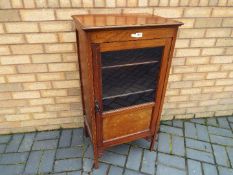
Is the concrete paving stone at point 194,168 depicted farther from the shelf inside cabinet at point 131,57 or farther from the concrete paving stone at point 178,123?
the shelf inside cabinet at point 131,57

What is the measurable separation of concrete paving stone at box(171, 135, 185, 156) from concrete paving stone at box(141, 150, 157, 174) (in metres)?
0.28

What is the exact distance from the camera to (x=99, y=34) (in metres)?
1.67

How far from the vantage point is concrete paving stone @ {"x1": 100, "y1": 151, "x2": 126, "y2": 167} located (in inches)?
102

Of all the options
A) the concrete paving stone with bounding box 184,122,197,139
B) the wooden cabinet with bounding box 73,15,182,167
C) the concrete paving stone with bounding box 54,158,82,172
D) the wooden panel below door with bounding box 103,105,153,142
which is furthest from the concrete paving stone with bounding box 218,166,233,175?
the concrete paving stone with bounding box 54,158,82,172

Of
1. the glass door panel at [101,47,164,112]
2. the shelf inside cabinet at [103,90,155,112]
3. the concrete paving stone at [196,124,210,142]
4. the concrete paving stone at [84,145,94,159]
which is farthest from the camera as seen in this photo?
the concrete paving stone at [196,124,210,142]

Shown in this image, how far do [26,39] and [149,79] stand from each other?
1368 millimetres

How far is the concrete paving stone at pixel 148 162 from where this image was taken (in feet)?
8.19

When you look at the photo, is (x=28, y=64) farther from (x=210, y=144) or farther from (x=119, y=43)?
(x=210, y=144)

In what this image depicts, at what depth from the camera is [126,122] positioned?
2.32 meters

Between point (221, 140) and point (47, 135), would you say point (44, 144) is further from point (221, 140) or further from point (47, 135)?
point (221, 140)

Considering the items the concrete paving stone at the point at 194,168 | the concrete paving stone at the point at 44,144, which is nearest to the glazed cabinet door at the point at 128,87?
the concrete paving stone at the point at 194,168

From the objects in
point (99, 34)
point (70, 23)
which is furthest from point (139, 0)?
point (99, 34)

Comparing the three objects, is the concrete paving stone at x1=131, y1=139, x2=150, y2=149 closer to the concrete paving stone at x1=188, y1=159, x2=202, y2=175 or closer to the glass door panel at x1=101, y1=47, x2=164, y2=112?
the concrete paving stone at x1=188, y1=159, x2=202, y2=175

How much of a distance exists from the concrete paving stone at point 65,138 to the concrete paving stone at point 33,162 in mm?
269
